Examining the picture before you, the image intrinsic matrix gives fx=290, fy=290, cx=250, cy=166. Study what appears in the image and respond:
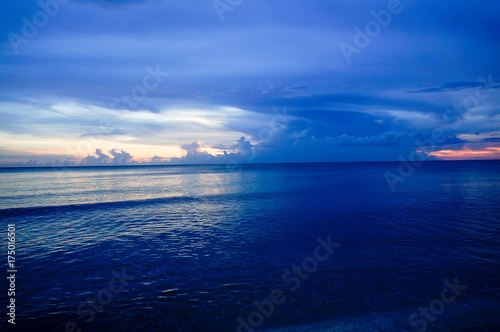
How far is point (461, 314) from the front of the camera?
13.5 m

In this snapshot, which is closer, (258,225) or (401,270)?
(401,270)

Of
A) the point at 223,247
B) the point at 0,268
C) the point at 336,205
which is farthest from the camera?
the point at 336,205

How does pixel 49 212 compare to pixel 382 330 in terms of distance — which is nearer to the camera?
pixel 382 330

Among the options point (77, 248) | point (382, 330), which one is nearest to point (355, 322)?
point (382, 330)

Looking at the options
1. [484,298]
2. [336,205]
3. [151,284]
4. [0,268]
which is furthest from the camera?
[336,205]

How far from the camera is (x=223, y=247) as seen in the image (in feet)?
79.4

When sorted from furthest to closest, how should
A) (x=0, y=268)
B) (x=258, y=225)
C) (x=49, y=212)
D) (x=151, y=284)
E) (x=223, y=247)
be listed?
(x=49, y=212), (x=258, y=225), (x=223, y=247), (x=0, y=268), (x=151, y=284)

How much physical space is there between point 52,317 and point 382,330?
49.3 feet

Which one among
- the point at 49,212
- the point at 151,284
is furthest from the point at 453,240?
the point at 49,212

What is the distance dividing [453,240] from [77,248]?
32.2 meters

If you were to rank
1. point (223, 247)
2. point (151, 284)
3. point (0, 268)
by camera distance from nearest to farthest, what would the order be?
1. point (151, 284)
2. point (0, 268)
3. point (223, 247)

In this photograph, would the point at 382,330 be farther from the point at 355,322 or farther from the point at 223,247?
the point at 223,247

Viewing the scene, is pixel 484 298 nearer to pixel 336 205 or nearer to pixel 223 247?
pixel 223 247

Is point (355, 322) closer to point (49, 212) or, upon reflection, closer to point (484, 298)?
point (484, 298)
